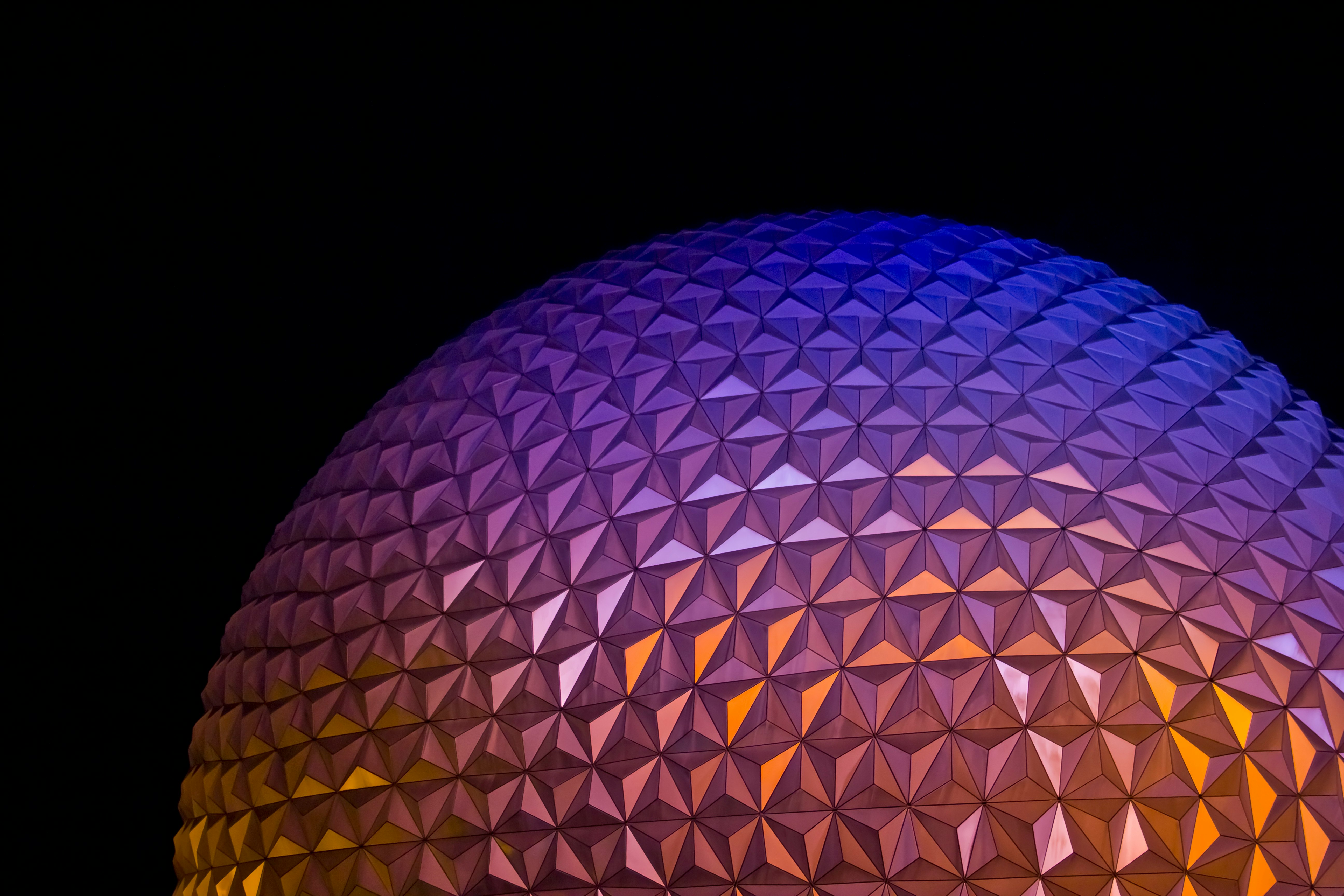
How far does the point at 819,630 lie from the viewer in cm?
606

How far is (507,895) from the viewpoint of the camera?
20.3ft

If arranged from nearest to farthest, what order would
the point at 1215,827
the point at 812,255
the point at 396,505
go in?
1. the point at 1215,827
2. the point at 396,505
3. the point at 812,255

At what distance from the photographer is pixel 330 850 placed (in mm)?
6590

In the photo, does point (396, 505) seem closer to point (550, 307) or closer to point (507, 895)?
point (550, 307)

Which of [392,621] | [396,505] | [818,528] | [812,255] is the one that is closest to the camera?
[818,528]

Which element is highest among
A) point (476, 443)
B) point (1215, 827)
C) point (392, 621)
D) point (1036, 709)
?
point (476, 443)

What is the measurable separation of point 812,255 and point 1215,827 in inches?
177

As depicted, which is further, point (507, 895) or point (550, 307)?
point (550, 307)

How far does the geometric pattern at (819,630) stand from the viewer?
231 inches

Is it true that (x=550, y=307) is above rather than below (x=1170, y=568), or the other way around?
above

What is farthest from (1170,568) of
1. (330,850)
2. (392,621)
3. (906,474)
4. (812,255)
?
(330,850)

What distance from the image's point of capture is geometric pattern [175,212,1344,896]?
231 inches

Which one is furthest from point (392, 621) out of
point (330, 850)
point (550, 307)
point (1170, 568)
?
point (1170, 568)

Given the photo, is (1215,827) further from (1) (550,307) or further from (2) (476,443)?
(1) (550,307)
